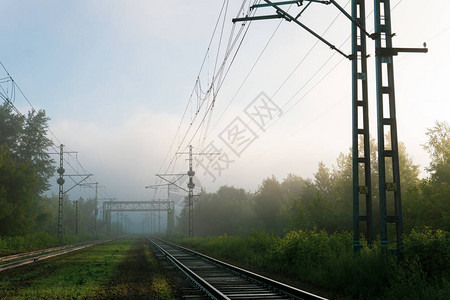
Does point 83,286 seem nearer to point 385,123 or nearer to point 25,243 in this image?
point 385,123

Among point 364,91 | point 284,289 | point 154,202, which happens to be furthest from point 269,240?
point 154,202

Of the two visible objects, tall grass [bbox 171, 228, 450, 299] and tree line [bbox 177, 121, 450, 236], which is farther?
tree line [bbox 177, 121, 450, 236]

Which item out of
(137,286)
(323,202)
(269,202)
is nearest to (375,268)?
(137,286)

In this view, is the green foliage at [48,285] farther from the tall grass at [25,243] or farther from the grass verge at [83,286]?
the tall grass at [25,243]

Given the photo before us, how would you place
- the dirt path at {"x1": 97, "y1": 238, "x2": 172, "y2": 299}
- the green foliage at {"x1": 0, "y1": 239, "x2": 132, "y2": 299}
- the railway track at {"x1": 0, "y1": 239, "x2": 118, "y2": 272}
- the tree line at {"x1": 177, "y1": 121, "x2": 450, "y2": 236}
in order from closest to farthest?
1. the dirt path at {"x1": 97, "y1": 238, "x2": 172, "y2": 299}
2. the green foliage at {"x1": 0, "y1": 239, "x2": 132, "y2": 299}
3. the railway track at {"x1": 0, "y1": 239, "x2": 118, "y2": 272}
4. the tree line at {"x1": 177, "y1": 121, "x2": 450, "y2": 236}

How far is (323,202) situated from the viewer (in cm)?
4919

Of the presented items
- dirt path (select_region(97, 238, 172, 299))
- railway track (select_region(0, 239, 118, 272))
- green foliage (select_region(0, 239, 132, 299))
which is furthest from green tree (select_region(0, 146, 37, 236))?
dirt path (select_region(97, 238, 172, 299))

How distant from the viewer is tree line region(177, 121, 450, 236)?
98.0 ft

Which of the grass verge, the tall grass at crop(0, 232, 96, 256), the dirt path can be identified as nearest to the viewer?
the dirt path

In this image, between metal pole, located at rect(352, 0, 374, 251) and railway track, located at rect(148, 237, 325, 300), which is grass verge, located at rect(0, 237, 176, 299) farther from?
metal pole, located at rect(352, 0, 374, 251)

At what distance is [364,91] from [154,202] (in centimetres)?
10681

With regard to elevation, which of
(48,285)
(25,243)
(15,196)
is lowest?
(25,243)

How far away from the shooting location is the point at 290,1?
44.6ft

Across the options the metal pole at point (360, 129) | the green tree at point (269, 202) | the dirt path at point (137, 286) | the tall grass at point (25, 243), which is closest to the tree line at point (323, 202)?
the green tree at point (269, 202)
